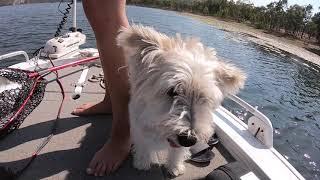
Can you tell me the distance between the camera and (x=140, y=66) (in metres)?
2.21

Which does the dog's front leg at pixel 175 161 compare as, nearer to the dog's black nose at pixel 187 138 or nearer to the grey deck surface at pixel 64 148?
the grey deck surface at pixel 64 148

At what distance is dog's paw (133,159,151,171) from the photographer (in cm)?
257

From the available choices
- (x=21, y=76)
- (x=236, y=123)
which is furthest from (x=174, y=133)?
(x=21, y=76)

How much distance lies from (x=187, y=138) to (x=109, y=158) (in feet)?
2.79

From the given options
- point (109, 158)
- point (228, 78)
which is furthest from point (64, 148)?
point (228, 78)

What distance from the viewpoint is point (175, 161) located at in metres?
2.57

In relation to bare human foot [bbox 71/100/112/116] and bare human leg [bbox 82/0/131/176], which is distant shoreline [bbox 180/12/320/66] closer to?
bare human foot [bbox 71/100/112/116]

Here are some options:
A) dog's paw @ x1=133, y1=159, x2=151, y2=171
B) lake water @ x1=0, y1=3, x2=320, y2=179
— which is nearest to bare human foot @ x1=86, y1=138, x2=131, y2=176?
dog's paw @ x1=133, y1=159, x2=151, y2=171

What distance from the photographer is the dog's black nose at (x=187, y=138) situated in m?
1.97

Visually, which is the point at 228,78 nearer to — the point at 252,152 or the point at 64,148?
the point at 252,152

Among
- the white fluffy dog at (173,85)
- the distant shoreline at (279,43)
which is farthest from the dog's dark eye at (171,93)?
the distant shoreline at (279,43)

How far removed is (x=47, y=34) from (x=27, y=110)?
25.4m

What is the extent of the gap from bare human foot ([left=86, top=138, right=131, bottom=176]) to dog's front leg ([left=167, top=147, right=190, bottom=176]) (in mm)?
384

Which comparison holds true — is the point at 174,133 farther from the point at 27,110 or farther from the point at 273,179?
the point at 27,110
